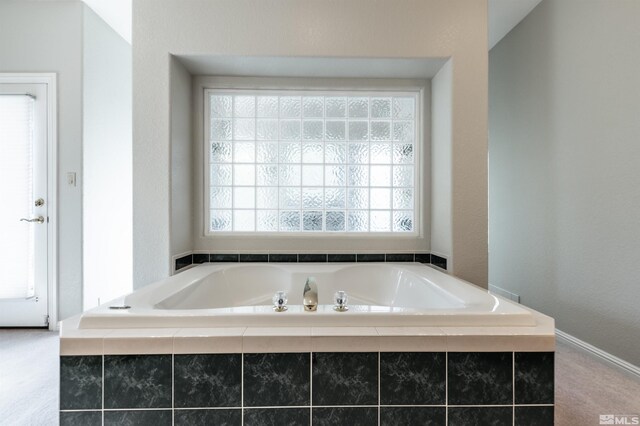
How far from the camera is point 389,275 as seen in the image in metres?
2.23

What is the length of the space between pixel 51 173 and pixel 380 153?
2.60 meters

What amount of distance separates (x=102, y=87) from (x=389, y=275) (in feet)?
9.51

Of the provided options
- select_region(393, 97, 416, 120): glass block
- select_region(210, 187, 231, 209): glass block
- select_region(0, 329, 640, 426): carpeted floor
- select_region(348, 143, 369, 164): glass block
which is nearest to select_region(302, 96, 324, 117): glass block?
select_region(348, 143, 369, 164): glass block

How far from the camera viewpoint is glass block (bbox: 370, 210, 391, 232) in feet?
8.18

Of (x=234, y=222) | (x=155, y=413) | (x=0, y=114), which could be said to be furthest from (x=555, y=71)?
(x=0, y=114)

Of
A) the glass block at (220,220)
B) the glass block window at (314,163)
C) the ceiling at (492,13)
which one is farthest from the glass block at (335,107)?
the ceiling at (492,13)

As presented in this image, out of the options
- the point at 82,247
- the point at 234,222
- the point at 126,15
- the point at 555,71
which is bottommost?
the point at 82,247

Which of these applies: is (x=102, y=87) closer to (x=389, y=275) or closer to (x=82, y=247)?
(x=82, y=247)

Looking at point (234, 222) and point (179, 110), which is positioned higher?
point (179, 110)

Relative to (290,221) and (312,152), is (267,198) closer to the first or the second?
(290,221)

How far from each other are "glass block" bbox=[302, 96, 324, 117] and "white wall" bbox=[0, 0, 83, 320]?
184 cm

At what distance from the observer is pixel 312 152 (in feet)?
8.18

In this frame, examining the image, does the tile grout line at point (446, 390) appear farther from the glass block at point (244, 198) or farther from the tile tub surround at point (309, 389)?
the glass block at point (244, 198)

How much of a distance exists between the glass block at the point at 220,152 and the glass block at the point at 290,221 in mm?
560
